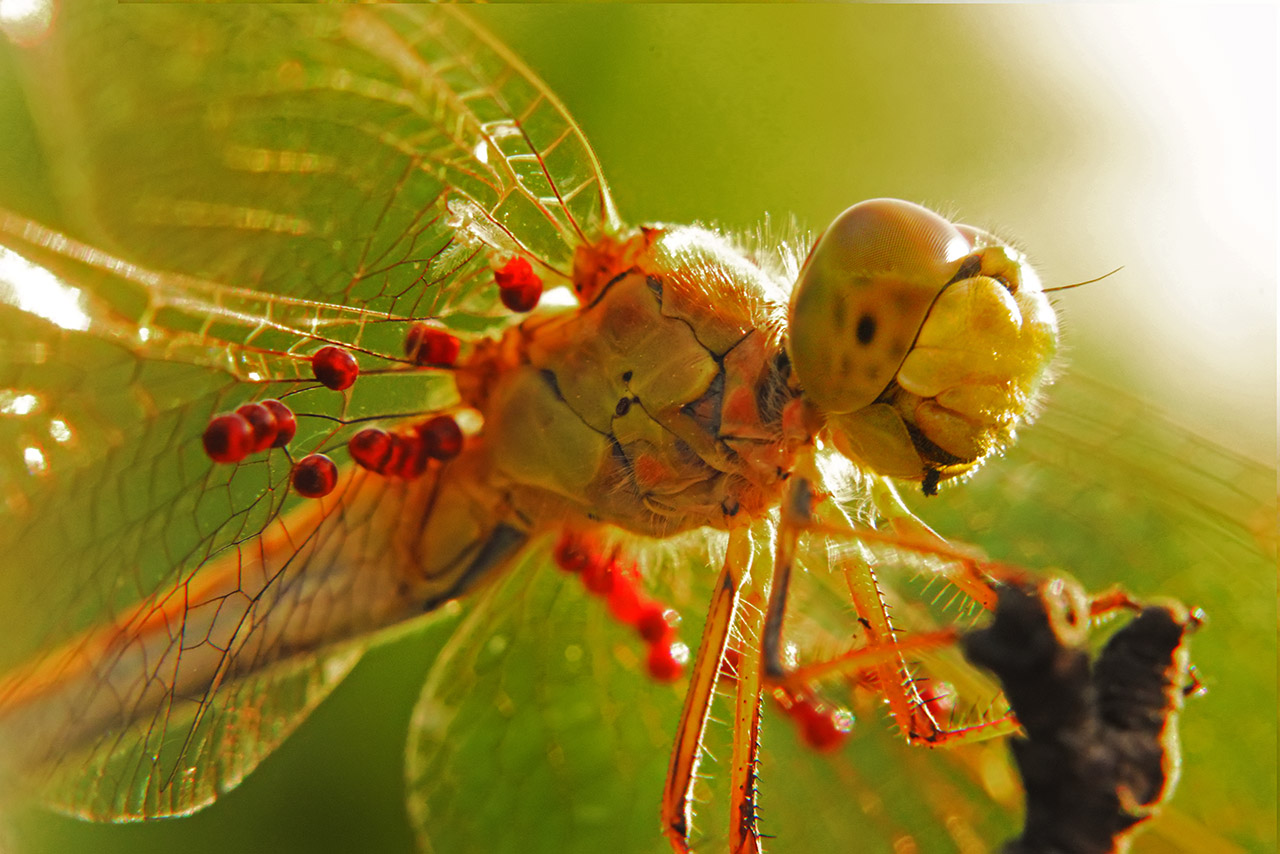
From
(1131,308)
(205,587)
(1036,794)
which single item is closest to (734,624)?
(1036,794)

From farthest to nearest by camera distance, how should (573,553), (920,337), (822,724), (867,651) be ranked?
(822,724), (573,553), (920,337), (867,651)

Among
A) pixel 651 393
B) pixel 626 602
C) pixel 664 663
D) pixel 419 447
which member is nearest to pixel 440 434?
pixel 419 447

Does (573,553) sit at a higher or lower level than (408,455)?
lower

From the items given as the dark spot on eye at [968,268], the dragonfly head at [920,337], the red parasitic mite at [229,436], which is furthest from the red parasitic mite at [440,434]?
the dark spot on eye at [968,268]

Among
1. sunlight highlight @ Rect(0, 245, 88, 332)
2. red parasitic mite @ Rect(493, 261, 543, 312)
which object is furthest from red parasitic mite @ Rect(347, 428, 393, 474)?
sunlight highlight @ Rect(0, 245, 88, 332)

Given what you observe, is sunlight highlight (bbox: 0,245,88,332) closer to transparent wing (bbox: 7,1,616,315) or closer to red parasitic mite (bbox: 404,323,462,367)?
transparent wing (bbox: 7,1,616,315)

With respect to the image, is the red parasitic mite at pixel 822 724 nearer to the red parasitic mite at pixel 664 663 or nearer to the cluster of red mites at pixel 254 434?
the red parasitic mite at pixel 664 663

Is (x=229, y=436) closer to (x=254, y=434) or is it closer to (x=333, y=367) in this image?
(x=254, y=434)
